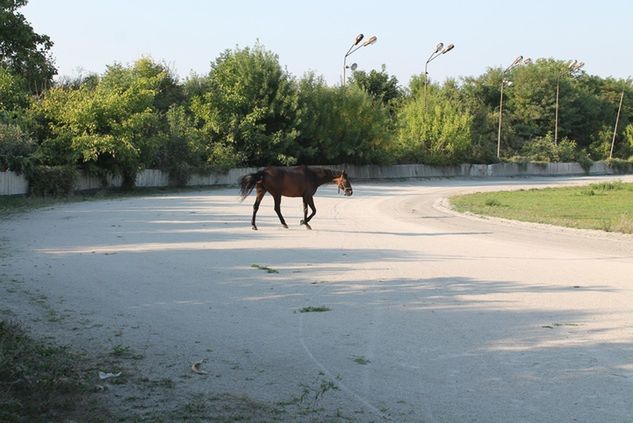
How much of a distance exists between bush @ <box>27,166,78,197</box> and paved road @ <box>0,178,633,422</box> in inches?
715

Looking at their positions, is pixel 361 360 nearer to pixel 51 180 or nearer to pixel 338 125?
pixel 51 180

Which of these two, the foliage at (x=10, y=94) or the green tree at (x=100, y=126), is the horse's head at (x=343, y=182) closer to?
the green tree at (x=100, y=126)

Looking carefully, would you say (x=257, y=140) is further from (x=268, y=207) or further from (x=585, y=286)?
(x=585, y=286)

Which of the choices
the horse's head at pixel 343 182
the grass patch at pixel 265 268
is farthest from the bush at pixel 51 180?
the grass patch at pixel 265 268

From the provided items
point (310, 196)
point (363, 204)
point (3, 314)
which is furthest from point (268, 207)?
point (3, 314)

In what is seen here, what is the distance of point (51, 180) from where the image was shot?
1485 inches

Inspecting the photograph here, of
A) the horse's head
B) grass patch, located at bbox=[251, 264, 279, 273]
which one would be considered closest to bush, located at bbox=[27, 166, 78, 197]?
the horse's head

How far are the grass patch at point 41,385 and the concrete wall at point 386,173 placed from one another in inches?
1215

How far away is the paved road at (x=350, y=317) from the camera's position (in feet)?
20.6

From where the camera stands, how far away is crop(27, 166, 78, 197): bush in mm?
37094

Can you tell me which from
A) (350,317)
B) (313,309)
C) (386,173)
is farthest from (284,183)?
(386,173)

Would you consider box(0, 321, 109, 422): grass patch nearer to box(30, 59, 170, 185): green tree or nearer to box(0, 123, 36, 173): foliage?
box(0, 123, 36, 173): foliage

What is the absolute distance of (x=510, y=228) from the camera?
2492 cm

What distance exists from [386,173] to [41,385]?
69338 mm
